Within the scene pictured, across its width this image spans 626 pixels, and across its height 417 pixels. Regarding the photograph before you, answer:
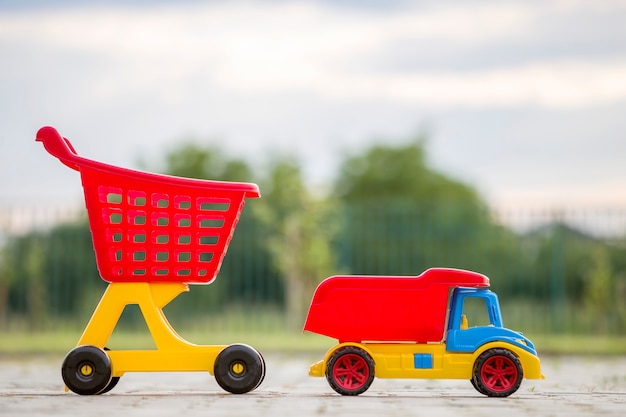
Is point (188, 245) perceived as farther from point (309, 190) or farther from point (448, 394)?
point (309, 190)

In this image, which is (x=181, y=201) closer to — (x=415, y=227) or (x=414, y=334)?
(x=414, y=334)

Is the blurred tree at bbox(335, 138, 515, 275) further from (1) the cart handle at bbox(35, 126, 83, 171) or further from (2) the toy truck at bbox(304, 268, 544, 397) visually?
(1) the cart handle at bbox(35, 126, 83, 171)

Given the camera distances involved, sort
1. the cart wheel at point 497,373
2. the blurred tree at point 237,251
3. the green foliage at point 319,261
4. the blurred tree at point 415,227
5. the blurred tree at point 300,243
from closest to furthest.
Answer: the cart wheel at point 497,373
the blurred tree at point 300,243
the green foliage at point 319,261
the blurred tree at point 237,251
the blurred tree at point 415,227

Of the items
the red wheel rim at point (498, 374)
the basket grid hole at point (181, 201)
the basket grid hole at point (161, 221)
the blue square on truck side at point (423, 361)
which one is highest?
the basket grid hole at point (181, 201)

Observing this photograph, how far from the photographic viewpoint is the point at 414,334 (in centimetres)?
656

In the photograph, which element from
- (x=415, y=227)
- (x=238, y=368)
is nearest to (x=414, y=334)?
(x=238, y=368)

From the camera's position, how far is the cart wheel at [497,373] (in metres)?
6.47

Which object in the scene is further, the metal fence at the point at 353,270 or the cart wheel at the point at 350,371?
the metal fence at the point at 353,270

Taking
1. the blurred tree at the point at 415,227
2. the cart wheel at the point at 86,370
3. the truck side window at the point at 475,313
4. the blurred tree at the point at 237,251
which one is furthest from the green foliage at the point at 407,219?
the cart wheel at the point at 86,370

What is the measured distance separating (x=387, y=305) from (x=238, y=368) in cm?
113

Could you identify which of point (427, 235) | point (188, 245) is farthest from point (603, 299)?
point (188, 245)

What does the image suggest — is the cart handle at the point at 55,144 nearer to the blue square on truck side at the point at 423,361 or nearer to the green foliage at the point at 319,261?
the blue square on truck side at the point at 423,361

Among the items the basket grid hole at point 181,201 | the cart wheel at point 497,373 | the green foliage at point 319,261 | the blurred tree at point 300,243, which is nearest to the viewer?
the cart wheel at point 497,373

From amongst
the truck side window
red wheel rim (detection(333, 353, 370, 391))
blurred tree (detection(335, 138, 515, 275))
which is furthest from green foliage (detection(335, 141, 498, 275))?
red wheel rim (detection(333, 353, 370, 391))
